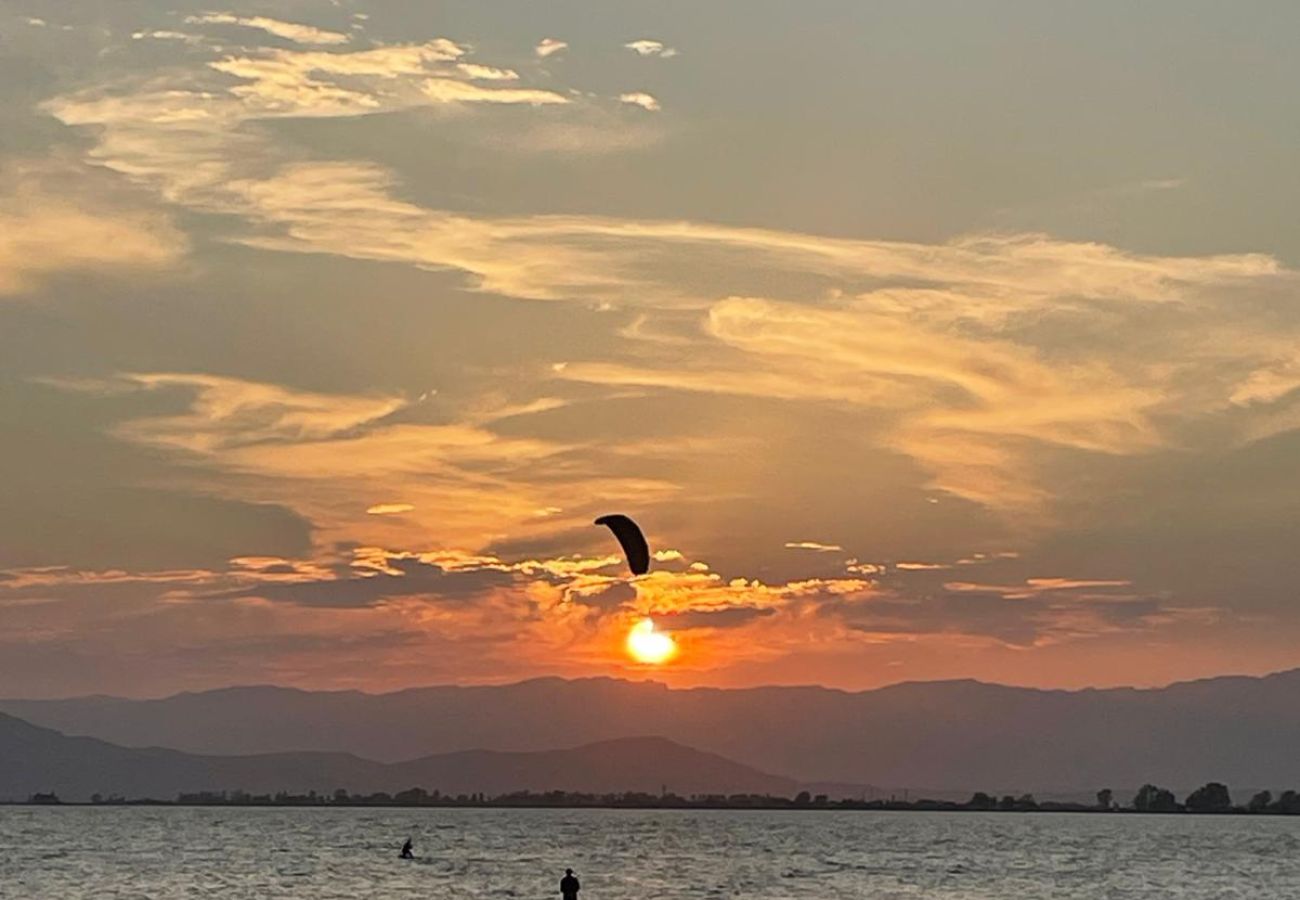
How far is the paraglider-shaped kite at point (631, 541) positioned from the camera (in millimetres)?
41688

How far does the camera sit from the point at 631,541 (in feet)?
139

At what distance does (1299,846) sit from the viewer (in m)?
192

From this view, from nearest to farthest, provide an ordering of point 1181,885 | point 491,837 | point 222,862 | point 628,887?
point 628,887
point 1181,885
point 222,862
point 491,837

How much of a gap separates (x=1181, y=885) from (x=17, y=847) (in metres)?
79.5

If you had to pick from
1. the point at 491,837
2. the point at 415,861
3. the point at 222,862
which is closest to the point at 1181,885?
the point at 415,861

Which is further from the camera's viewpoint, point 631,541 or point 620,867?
point 620,867

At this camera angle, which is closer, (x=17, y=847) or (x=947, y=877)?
(x=947, y=877)

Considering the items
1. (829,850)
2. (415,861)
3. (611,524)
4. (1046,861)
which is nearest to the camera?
(611,524)

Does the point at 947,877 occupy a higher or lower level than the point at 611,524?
lower

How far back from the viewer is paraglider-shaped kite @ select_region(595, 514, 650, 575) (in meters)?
41.7

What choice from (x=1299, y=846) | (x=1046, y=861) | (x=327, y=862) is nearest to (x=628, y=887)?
(x=327, y=862)

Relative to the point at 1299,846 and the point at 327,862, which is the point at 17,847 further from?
the point at 1299,846

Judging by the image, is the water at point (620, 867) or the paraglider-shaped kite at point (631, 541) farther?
the water at point (620, 867)

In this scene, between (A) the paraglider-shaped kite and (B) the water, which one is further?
(B) the water
